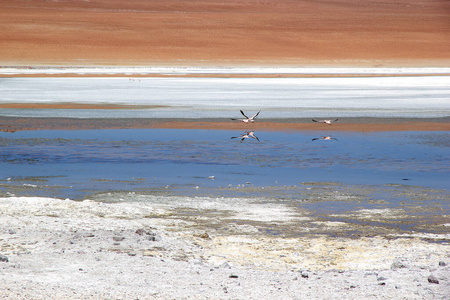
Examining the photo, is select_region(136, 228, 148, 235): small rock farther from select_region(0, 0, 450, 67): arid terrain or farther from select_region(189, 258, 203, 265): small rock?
select_region(0, 0, 450, 67): arid terrain

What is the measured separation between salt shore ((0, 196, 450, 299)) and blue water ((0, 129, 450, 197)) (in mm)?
1554

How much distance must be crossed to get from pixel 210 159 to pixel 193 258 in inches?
190

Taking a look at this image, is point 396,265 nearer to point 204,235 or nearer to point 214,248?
point 214,248

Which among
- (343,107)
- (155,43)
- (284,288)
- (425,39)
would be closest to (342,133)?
(343,107)

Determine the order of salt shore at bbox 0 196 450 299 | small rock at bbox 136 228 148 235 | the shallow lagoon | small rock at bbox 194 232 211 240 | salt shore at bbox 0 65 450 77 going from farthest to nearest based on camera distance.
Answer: salt shore at bbox 0 65 450 77, the shallow lagoon, small rock at bbox 194 232 211 240, small rock at bbox 136 228 148 235, salt shore at bbox 0 196 450 299

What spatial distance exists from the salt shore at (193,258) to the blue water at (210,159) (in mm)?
1554

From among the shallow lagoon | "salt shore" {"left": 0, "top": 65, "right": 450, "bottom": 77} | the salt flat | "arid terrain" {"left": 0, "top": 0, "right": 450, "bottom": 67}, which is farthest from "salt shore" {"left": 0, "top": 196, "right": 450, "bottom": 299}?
"arid terrain" {"left": 0, "top": 0, "right": 450, "bottom": 67}

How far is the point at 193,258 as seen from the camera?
5.04 meters

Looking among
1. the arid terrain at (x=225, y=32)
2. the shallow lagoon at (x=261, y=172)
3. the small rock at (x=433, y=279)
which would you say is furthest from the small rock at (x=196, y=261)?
the arid terrain at (x=225, y=32)

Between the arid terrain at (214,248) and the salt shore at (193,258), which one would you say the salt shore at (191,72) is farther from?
the salt shore at (193,258)

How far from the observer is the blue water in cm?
824

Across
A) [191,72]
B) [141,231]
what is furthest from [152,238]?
[191,72]

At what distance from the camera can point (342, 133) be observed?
12.8 m

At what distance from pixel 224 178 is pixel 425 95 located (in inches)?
555
